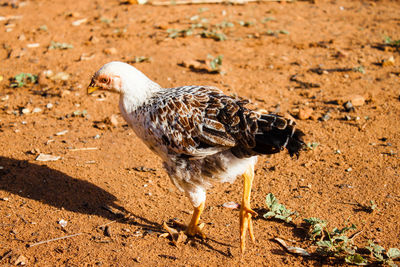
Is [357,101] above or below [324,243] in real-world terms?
above

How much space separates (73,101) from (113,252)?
3586mm

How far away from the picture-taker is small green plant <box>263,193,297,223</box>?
4270mm

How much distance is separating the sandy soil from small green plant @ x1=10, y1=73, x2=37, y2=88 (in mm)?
114

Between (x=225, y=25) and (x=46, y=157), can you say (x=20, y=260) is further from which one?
(x=225, y=25)

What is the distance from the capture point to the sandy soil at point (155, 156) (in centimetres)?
407

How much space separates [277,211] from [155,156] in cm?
201

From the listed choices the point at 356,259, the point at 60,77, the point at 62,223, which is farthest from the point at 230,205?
the point at 60,77

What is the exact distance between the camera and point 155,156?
18.0ft

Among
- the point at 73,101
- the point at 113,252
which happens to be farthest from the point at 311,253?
the point at 73,101

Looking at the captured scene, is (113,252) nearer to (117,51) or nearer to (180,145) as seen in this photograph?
(180,145)

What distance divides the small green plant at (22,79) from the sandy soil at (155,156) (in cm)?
11

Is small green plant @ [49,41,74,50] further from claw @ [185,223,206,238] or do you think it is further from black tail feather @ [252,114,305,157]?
black tail feather @ [252,114,305,157]

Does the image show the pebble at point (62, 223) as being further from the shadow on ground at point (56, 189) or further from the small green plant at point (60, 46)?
the small green plant at point (60, 46)

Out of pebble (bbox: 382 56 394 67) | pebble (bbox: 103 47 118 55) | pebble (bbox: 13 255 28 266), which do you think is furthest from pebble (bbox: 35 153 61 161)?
pebble (bbox: 382 56 394 67)
